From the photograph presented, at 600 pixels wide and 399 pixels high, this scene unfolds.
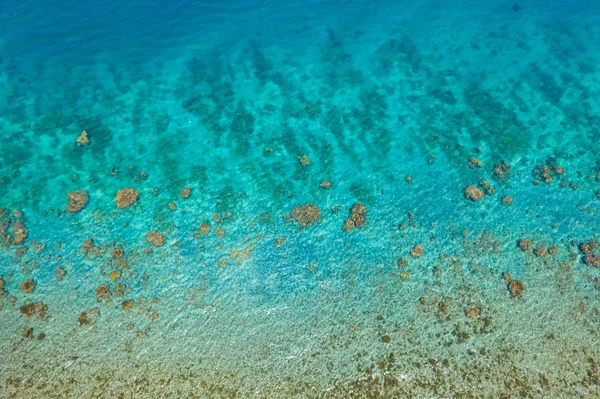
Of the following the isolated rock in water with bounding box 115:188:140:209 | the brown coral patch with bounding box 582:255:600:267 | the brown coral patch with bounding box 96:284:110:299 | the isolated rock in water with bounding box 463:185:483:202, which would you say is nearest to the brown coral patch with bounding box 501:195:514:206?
the isolated rock in water with bounding box 463:185:483:202

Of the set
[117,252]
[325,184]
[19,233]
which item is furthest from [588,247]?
[19,233]

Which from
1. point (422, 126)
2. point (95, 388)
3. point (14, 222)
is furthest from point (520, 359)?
point (14, 222)

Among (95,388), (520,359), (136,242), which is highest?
(136,242)

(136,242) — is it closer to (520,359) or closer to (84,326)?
(84,326)

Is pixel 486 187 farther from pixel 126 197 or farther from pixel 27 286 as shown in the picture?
pixel 27 286

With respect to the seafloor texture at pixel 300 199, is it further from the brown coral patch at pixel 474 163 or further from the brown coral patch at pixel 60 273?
the brown coral patch at pixel 60 273

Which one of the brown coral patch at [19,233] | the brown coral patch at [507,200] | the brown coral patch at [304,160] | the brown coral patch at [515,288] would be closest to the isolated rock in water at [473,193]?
the brown coral patch at [507,200]
